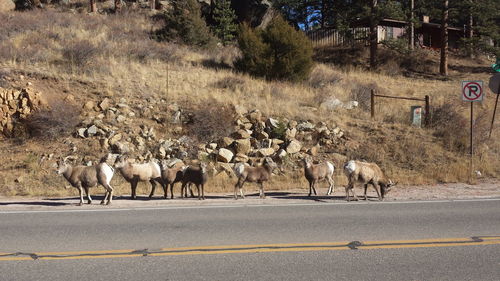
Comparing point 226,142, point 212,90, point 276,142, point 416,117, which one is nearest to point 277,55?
point 212,90

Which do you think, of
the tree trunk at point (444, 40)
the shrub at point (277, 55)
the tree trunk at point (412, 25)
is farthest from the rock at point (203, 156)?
the tree trunk at point (444, 40)

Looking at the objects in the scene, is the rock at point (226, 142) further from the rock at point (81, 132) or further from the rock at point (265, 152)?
the rock at point (81, 132)

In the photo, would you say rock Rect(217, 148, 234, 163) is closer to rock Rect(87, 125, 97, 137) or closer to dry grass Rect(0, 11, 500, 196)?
dry grass Rect(0, 11, 500, 196)

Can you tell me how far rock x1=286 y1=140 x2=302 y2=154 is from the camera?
619 inches

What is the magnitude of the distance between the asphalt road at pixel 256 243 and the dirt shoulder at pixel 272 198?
636 millimetres

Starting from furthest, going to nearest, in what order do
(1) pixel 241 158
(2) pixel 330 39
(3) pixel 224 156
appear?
1. (2) pixel 330 39
2. (1) pixel 241 158
3. (3) pixel 224 156

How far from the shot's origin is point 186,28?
101 ft

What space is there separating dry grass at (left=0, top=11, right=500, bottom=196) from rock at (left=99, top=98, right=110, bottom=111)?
630 mm

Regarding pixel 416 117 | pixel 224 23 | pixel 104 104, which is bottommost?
pixel 416 117

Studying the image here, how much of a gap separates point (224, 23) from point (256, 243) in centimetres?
2983

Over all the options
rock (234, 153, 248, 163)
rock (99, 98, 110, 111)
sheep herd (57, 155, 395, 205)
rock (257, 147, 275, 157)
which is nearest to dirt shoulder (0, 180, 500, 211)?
sheep herd (57, 155, 395, 205)

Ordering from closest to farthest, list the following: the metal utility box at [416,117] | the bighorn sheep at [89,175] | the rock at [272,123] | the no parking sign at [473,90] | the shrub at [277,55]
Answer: the bighorn sheep at [89,175] → the no parking sign at [473,90] → the rock at [272,123] → the metal utility box at [416,117] → the shrub at [277,55]

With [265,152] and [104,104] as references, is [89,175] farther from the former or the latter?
[104,104]

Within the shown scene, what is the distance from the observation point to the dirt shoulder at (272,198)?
1064 centimetres
